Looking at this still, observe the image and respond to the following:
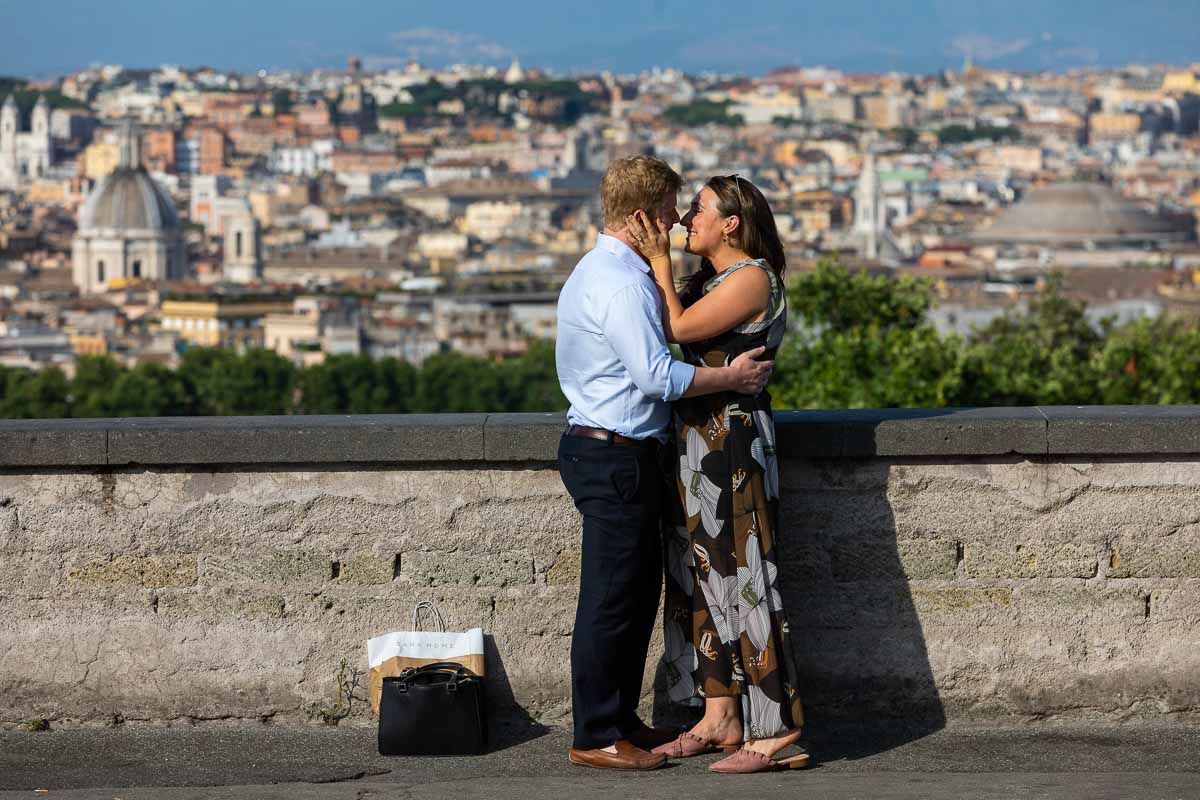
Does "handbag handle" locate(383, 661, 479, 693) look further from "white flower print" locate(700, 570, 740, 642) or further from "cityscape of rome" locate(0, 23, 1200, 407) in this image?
"cityscape of rome" locate(0, 23, 1200, 407)

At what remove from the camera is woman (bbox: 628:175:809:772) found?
158 inches

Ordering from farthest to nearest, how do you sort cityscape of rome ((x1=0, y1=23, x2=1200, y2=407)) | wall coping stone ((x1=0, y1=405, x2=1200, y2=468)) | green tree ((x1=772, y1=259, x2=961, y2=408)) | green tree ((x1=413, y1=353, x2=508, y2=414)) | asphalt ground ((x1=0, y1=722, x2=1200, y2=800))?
1. cityscape of rome ((x1=0, y1=23, x2=1200, y2=407))
2. green tree ((x1=413, y1=353, x2=508, y2=414))
3. green tree ((x1=772, y1=259, x2=961, y2=408))
4. wall coping stone ((x1=0, y1=405, x2=1200, y2=468))
5. asphalt ground ((x1=0, y1=722, x2=1200, y2=800))

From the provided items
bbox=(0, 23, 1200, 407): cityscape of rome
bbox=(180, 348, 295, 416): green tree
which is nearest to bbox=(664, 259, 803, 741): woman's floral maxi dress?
bbox=(0, 23, 1200, 407): cityscape of rome

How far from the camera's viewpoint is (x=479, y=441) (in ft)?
14.1

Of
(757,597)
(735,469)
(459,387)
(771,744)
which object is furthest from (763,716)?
(459,387)

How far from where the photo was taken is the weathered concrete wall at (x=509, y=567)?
14.2ft

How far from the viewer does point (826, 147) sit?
16425 centimetres

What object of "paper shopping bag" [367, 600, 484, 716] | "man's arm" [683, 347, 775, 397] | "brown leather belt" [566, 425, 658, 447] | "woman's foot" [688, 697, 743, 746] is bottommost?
"woman's foot" [688, 697, 743, 746]

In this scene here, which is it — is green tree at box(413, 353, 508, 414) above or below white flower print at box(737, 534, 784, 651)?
below

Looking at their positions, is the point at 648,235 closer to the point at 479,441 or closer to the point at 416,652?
the point at 479,441

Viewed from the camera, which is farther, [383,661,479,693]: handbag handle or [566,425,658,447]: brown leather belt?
[383,661,479,693]: handbag handle

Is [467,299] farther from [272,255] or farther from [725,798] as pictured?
[725,798]

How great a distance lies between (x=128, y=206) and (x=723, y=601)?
109m

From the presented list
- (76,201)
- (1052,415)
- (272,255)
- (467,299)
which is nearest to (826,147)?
(76,201)
